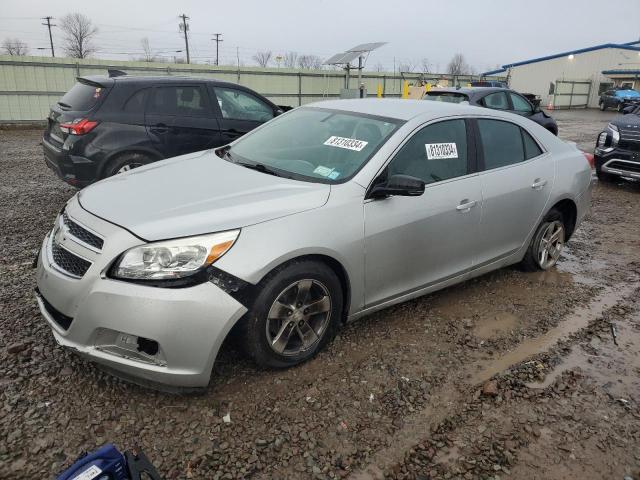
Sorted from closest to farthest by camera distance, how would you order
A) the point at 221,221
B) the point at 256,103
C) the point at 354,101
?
1. the point at 221,221
2. the point at 354,101
3. the point at 256,103

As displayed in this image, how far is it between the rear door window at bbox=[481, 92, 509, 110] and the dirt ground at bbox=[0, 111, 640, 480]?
807 cm

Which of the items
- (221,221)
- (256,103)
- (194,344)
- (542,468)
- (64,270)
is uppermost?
(256,103)

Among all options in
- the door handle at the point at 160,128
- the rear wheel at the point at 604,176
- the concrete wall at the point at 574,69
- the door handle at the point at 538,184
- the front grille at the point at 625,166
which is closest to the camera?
the door handle at the point at 538,184

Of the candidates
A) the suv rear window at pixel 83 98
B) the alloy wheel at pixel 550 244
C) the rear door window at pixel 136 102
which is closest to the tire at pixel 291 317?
the alloy wheel at pixel 550 244

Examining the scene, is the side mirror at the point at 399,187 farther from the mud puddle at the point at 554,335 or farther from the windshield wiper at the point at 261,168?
the mud puddle at the point at 554,335

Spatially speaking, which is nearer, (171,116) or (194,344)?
(194,344)

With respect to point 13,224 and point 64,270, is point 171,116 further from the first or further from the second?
point 64,270

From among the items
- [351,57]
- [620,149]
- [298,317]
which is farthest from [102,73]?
[298,317]

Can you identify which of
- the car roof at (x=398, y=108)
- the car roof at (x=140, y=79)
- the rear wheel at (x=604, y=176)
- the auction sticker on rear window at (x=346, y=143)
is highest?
the car roof at (x=140, y=79)

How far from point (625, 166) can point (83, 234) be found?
345 inches

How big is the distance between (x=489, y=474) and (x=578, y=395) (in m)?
0.97

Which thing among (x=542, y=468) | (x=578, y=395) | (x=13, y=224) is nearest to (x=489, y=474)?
(x=542, y=468)

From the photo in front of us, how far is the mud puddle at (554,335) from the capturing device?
3.23 meters

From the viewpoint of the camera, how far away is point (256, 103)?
727 centimetres
